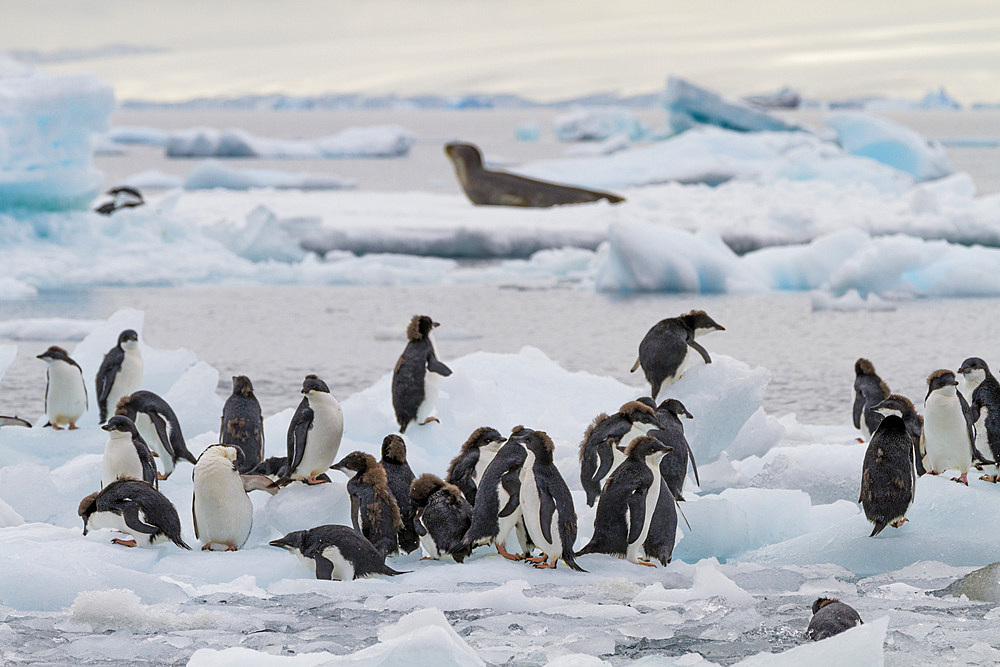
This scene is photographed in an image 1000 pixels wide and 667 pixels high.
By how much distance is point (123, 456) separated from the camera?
4699mm

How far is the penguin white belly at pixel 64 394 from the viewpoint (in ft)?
20.6

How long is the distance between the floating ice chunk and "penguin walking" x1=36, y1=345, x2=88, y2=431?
22.8 meters

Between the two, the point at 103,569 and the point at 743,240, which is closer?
the point at 103,569

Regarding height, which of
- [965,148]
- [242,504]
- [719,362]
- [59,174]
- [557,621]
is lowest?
[557,621]

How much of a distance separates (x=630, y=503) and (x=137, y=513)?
5.83ft

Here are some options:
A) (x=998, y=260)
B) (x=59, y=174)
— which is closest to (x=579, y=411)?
(x=998, y=260)

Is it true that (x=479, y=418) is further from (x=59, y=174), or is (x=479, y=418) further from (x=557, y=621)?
(x=59, y=174)

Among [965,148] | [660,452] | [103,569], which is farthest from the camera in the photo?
[965,148]

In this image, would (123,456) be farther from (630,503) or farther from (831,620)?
(831,620)

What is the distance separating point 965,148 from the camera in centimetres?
5994

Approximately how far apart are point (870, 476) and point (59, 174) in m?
11.7

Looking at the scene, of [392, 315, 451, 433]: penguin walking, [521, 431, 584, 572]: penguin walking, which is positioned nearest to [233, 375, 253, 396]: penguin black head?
[392, 315, 451, 433]: penguin walking

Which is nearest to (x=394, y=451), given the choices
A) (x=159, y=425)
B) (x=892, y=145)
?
(x=159, y=425)

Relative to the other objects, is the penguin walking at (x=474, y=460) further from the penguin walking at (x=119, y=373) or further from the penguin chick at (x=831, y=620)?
the penguin walking at (x=119, y=373)
